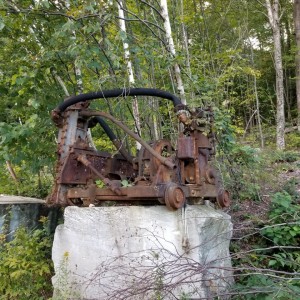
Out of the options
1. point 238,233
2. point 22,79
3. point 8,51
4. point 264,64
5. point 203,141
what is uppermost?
point 264,64

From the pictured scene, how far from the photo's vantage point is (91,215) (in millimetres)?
3053

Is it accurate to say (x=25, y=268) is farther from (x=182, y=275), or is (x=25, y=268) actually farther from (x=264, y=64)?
(x=264, y=64)

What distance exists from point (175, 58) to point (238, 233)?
1.99 metres

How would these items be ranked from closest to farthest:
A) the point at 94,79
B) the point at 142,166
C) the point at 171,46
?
the point at 142,166 < the point at 171,46 < the point at 94,79

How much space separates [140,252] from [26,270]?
141cm

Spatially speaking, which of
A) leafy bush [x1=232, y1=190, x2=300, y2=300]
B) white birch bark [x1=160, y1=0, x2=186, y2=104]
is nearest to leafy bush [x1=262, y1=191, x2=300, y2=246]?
leafy bush [x1=232, y1=190, x2=300, y2=300]

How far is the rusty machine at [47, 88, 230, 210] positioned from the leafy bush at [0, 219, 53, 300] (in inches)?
33.0

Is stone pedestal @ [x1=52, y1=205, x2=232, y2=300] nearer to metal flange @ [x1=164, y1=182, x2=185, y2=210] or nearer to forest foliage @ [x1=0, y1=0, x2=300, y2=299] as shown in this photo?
metal flange @ [x1=164, y1=182, x2=185, y2=210]

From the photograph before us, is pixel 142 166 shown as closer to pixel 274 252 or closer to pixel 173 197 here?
pixel 173 197

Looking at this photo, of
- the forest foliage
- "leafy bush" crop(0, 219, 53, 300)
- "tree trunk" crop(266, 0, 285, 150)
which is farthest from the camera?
"tree trunk" crop(266, 0, 285, 150)

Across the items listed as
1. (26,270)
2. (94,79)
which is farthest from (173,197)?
(94,79)

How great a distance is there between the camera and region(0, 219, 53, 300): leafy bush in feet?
11.5

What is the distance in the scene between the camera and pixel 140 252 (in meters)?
2.79

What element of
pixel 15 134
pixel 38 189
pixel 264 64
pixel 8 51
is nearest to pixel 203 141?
pixel 15 134
